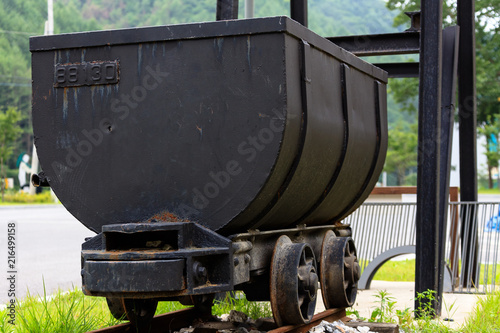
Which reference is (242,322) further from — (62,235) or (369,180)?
(62,235)

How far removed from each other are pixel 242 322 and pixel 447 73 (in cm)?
399

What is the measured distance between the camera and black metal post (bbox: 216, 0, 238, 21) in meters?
8.70

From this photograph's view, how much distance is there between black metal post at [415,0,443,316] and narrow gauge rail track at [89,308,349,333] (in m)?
1.05

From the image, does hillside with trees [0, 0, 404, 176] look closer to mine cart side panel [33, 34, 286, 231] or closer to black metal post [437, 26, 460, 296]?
black metal post [437, 26, 460, 296]

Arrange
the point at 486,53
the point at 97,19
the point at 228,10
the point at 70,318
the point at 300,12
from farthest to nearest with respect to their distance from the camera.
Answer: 1. the point at 97,19
2. the point at 486,53
3. the point at 300,12
4. the point at 228,10
5. the point at 70,318

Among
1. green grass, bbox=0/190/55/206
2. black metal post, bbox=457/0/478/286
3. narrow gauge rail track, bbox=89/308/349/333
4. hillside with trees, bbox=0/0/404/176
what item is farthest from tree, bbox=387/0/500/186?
narrow gauge rail track, bbox=89/308/349/333

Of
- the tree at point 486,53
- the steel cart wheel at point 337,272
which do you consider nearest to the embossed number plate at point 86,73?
the steel cart wheel at point 337,272

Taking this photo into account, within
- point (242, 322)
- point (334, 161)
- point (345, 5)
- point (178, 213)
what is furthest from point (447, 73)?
point (345, 5)

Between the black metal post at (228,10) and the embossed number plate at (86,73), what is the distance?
344 centimetres

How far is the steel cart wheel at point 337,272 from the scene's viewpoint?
675 centimetres

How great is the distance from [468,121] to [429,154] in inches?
120

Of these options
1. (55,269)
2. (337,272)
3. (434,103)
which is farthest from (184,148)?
(55,269)

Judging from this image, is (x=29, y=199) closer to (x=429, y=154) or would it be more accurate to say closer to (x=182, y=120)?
(x=429, y=154)

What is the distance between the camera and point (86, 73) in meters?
5.46
